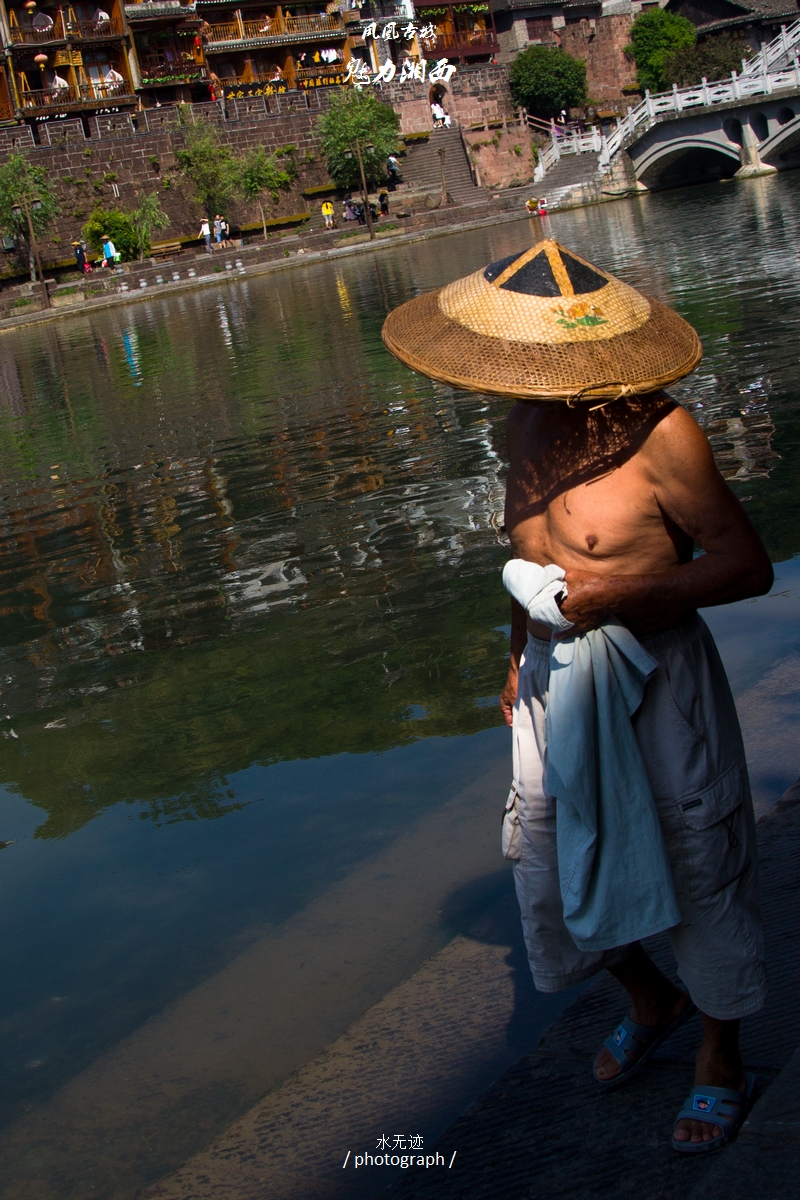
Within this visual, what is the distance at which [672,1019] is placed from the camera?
242 centimetres

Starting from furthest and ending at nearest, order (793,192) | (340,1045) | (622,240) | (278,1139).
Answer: (793,192), (622,240), (340,1045), (278,1139)

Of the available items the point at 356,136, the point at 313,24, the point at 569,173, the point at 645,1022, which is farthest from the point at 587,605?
the point at 313,24

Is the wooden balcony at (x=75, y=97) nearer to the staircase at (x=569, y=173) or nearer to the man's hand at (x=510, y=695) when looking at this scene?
the staircase at (x=569, y=173)

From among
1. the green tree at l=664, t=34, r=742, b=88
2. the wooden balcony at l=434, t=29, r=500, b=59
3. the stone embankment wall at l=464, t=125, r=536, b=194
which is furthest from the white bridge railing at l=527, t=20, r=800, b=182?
the wooden balcony at l=434, t=29, r=500, b=59

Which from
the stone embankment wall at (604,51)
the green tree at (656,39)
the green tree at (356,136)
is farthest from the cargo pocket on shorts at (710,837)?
the stone embankment wall at (604,51)

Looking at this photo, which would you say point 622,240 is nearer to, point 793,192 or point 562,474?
point 793,192

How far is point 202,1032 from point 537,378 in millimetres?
1848

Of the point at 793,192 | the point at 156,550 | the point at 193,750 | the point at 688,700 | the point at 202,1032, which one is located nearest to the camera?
the point at 688,700

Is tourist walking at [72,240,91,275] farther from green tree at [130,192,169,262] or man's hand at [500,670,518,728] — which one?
man's hand at [500,670,518,728]

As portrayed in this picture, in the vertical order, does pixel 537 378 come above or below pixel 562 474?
above

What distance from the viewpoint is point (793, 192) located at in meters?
29.1

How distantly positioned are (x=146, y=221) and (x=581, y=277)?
43.3 metres

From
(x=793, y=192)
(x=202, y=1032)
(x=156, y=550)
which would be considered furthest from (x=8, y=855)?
(x=793, y=192)

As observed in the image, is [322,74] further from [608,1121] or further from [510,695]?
[608,1121]
